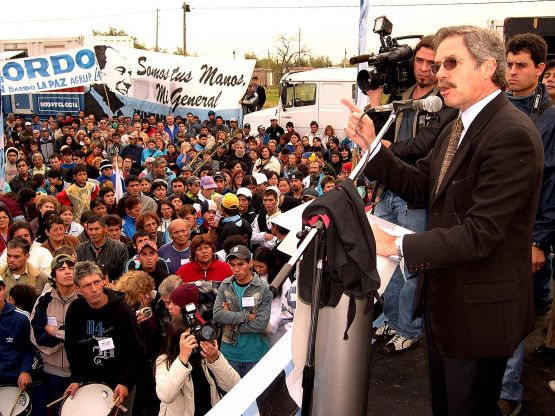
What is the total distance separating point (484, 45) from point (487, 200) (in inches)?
22.5

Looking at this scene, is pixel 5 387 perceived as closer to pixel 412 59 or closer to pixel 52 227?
pixel 52 227

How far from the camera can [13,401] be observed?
429 centimetres

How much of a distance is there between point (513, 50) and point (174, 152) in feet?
40.2

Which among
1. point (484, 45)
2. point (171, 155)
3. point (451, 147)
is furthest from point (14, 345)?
point (171, 155)

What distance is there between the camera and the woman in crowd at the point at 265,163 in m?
12.7

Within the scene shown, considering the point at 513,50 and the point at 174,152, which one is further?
the point at 174,152

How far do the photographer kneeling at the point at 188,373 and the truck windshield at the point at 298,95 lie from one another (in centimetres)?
1441

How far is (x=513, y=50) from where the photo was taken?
320 centimetres

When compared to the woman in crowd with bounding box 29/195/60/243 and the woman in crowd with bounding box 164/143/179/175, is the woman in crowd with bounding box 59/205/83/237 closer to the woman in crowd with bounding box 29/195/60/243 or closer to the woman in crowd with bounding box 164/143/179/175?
the woman in crowd with bounding box 29/195/60/243

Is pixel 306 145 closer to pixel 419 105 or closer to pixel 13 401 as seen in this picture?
pixel 13 401

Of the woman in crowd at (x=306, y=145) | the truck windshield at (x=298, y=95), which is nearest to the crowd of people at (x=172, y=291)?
the woman in crowd at (x=306, y=145)

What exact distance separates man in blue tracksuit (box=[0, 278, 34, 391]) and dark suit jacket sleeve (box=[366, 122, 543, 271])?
146 inches

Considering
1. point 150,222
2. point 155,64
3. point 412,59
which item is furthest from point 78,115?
point 412,59

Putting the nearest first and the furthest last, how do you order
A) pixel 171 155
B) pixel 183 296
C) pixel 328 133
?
1. pixel 183 296
2. pixel 171 155
3. pixel 328 133
